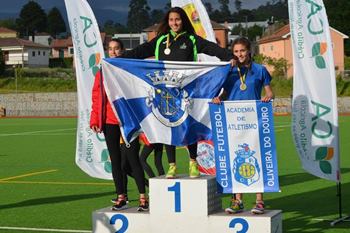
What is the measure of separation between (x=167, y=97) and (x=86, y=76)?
3758 mm

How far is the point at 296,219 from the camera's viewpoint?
9.70m

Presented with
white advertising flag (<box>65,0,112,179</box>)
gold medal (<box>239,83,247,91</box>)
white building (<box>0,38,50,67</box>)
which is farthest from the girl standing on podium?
white building (<box>0,38,50,67</box>)

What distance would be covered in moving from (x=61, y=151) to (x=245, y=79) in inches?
509

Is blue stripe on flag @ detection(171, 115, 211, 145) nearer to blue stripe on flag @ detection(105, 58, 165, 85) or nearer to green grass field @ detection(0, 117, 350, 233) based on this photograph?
blue stripe on flag @ detection(105, 58, 165, 85)

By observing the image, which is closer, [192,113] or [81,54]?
[192,113]

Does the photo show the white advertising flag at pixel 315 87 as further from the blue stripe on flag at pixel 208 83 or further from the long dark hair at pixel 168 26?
the long dark hair at pixel 168 26

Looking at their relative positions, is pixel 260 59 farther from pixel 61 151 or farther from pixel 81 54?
pixel 81 54

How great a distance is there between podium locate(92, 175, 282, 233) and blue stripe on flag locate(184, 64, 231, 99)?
0.85 meters

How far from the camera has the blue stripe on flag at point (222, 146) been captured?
27.9ft

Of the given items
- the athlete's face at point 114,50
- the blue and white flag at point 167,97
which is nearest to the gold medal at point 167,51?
the blue and white flag at point 167,97

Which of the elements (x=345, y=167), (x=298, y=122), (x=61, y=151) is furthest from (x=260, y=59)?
(x=298, y=122)

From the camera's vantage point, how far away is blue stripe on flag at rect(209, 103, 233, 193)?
8.50 m

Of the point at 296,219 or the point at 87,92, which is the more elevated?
the point at 87,92

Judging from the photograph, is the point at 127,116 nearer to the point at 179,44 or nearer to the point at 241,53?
the point at 179,44
